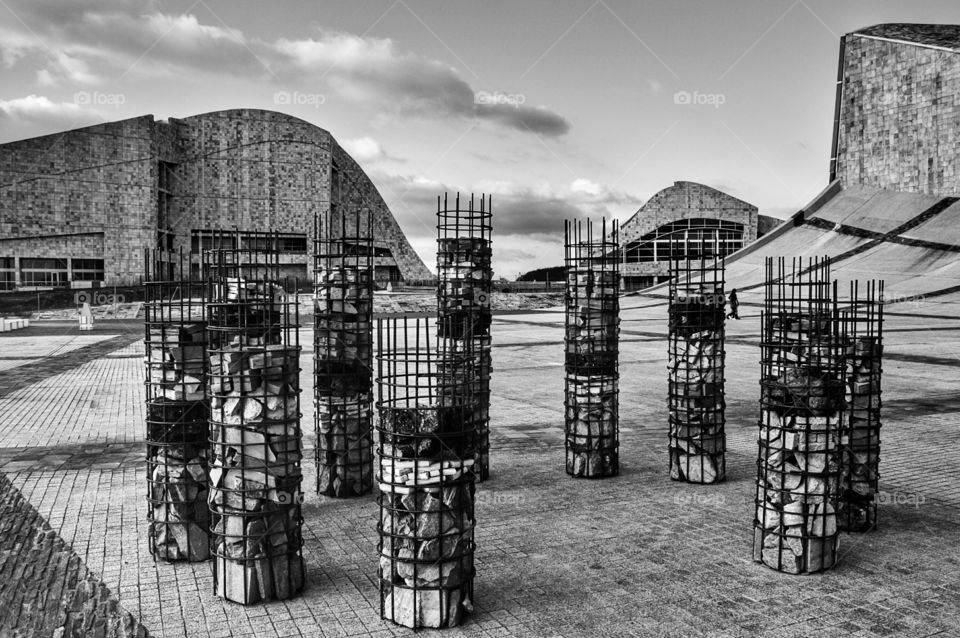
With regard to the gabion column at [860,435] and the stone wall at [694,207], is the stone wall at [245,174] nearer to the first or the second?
the stone wall at [694,207]

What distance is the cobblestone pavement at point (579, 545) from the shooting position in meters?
6.66

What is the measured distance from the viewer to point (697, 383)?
11289 millimetres

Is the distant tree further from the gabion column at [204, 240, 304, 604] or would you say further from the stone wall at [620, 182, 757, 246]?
the gabion column at [204, 240, 304, 604]

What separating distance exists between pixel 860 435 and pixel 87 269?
67.1 m

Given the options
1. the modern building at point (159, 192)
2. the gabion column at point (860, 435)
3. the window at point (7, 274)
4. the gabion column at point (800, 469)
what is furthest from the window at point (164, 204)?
the gabion column at point (800, 469)

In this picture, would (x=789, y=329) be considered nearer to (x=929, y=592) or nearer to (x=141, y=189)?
(x=929, y=592)

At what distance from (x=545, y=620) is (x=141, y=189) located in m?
68.6

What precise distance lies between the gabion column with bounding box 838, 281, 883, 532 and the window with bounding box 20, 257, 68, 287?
66.5 meters

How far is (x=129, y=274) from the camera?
66.3m

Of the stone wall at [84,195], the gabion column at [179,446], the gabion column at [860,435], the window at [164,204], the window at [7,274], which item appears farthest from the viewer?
the window at [164,204]

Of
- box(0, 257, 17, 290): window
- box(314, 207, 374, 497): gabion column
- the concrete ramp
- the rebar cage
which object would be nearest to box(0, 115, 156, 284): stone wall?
box(0, 257, 17, 290): window

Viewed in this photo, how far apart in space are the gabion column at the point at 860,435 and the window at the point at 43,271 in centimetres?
6653

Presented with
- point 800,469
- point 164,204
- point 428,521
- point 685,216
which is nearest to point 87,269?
point 164,204

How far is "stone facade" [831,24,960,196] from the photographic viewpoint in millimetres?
52750
